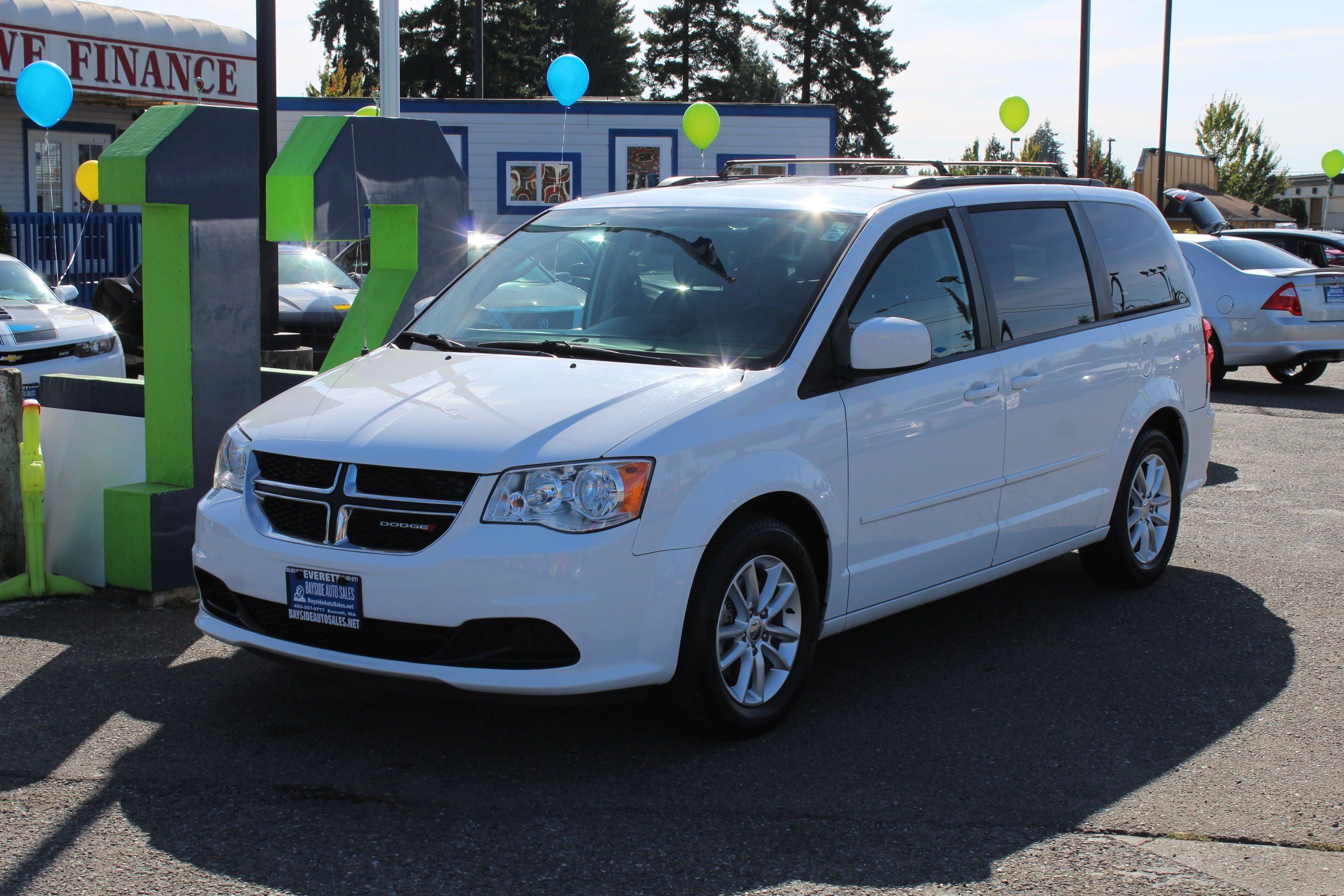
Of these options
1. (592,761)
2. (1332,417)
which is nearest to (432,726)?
(592,761)

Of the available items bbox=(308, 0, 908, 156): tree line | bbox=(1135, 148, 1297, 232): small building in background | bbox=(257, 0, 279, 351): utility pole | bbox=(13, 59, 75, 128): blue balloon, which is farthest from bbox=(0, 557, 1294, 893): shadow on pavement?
bbox=(308, 0, 908, 156): tree line

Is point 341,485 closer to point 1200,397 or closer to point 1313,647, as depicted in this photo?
point 1313,647

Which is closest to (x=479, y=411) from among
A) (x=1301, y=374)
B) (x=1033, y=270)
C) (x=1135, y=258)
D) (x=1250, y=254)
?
(x=1033, y=270)

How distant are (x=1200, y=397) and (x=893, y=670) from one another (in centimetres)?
268

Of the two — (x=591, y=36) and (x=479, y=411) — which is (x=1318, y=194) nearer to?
(x=591, y=36)

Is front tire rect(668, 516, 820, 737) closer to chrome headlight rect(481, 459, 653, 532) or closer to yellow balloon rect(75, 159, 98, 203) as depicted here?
chrome headlight rect(481, 459, 653, 532)

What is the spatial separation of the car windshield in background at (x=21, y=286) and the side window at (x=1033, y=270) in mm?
8838

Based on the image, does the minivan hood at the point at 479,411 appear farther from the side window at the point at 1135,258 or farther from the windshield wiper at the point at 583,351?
the side window at the point at 1135,258

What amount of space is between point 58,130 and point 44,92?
8.26m

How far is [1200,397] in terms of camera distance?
7.25 metres

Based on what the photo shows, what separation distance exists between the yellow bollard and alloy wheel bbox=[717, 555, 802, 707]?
3517 millimetres

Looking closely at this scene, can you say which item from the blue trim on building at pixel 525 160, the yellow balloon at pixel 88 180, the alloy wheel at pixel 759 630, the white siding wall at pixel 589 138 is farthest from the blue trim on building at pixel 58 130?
the alloy wheel at pixel 759 630

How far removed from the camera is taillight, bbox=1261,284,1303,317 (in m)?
15.2

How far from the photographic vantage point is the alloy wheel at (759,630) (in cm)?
462
